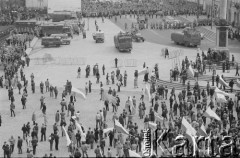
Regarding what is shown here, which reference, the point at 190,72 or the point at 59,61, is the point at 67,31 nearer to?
the point at 59,61

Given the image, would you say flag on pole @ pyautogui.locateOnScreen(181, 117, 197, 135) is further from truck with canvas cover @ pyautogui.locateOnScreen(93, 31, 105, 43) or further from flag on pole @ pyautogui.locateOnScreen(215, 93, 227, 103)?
truck with canvas cover @ pyautogui.locateOnScreen(93, 31, 105, 43)

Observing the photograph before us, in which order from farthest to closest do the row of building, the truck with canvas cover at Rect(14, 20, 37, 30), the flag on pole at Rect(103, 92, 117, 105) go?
the row of building < the truck with canvas cover at Rect(14, 20, 37, 30) < the flag on pole at Rect(103, 92, 117, 105)

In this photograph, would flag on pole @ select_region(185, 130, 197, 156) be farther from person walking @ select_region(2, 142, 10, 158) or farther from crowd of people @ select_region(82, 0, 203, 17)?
crowd of people @ select_region(82, 0, 203, 17)

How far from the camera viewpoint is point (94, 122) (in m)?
41.0

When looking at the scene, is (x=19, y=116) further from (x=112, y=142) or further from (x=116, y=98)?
(x=112, y=142)

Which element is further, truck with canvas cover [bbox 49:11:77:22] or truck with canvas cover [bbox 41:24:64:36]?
truck with canvas cover [bbox 49:11:77:22]

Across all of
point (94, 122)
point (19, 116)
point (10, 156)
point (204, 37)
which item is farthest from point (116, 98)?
point (204, 37)

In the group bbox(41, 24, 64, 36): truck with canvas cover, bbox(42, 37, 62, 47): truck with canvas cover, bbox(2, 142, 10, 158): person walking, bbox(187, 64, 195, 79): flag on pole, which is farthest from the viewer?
bbox(41, 24, 64, 36): truck with canvas cover

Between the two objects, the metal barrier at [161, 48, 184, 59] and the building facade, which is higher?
the building facade

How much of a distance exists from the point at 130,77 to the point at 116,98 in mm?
11968

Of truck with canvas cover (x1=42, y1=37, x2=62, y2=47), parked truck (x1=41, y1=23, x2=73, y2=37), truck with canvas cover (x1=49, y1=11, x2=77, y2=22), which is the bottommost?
truck with canvas cover (x1=42, y1=37, x2=62, y2=47)

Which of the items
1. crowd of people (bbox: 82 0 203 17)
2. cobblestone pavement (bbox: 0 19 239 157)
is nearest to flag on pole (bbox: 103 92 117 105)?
cobblestone pavement (bbox: 0 19 239 157)

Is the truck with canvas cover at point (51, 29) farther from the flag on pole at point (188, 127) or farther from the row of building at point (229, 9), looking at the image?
the flag on pole at point (188, 127)

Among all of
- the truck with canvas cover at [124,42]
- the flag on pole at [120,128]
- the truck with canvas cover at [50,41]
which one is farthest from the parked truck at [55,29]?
the flag on pole at [120,128]
